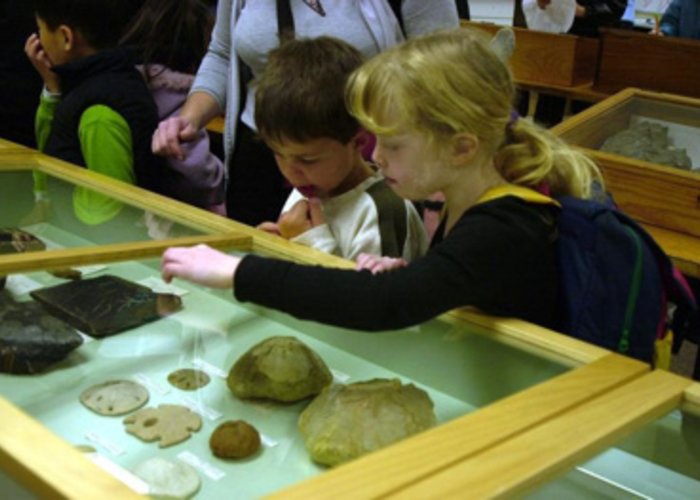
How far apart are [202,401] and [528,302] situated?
473mm

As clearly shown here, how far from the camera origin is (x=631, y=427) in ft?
3.19

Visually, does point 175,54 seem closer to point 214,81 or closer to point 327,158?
point 214,81

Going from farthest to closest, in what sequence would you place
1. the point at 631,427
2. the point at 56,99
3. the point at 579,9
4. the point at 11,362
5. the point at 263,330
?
1. the point at 579,9
2. the point at 56,99
3. the point at 263,330
4. the point at 11,362
5. the point at 631,427

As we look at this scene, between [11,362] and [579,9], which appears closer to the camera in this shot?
[11,362]

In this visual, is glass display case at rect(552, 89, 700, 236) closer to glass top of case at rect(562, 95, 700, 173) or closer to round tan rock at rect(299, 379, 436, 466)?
glass top of case at rect(562, 95, 700, 173)

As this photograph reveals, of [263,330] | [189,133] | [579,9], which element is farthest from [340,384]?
[579,9]

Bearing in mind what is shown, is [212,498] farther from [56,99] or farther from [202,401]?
[56,99]

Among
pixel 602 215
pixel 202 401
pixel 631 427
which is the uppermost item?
pixel 602 215

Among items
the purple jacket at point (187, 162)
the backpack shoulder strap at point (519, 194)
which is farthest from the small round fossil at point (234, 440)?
the purple jacket at point (187, 162)

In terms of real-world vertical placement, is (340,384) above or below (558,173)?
below

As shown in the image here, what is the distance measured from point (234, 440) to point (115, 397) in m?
0.21

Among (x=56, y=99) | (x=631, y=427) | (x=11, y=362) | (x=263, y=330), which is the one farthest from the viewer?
(x=56, y=99)

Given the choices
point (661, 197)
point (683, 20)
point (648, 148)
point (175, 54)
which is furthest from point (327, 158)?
point (683, 20)

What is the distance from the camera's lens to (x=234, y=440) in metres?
1.06
